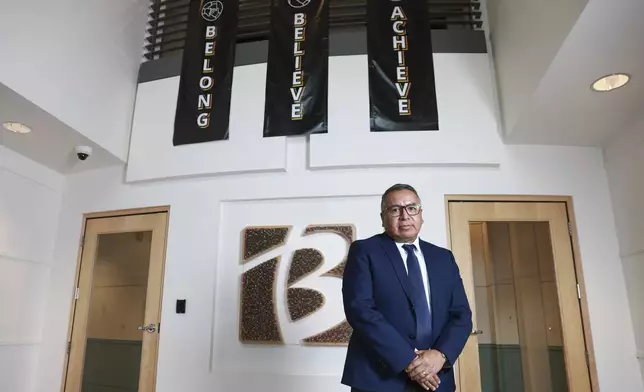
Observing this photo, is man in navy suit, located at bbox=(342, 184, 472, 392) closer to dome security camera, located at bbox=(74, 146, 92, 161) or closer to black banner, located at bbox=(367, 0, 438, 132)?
black banner, located at bbox=(367, 0, 438, 132)

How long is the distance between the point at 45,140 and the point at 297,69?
80.9 inches

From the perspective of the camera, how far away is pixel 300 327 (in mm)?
3297

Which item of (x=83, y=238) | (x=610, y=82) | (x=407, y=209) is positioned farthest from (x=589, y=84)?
(x=83, y=238)

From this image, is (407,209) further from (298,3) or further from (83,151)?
(83,151)

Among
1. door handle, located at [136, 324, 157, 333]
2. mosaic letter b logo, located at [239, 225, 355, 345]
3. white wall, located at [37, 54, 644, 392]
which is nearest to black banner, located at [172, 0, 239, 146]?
white wall, located at [37, 54, 644, 392]

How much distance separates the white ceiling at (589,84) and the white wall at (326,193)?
21 cm

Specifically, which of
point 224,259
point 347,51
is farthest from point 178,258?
point 347,51

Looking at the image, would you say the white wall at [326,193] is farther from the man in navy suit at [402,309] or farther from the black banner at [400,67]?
the man in navy suit at [402,309]

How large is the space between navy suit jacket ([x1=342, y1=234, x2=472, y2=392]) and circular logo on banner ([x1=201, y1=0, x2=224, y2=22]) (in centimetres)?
302

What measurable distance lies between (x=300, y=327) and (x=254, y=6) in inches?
115

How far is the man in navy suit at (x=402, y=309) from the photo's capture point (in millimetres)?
1706

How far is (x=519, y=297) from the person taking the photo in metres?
3.31

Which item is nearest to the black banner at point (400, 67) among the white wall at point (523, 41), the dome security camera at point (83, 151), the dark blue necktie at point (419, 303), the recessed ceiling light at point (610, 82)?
the white wall at point (523, 41)

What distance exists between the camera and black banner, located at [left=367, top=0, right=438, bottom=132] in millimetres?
3494
